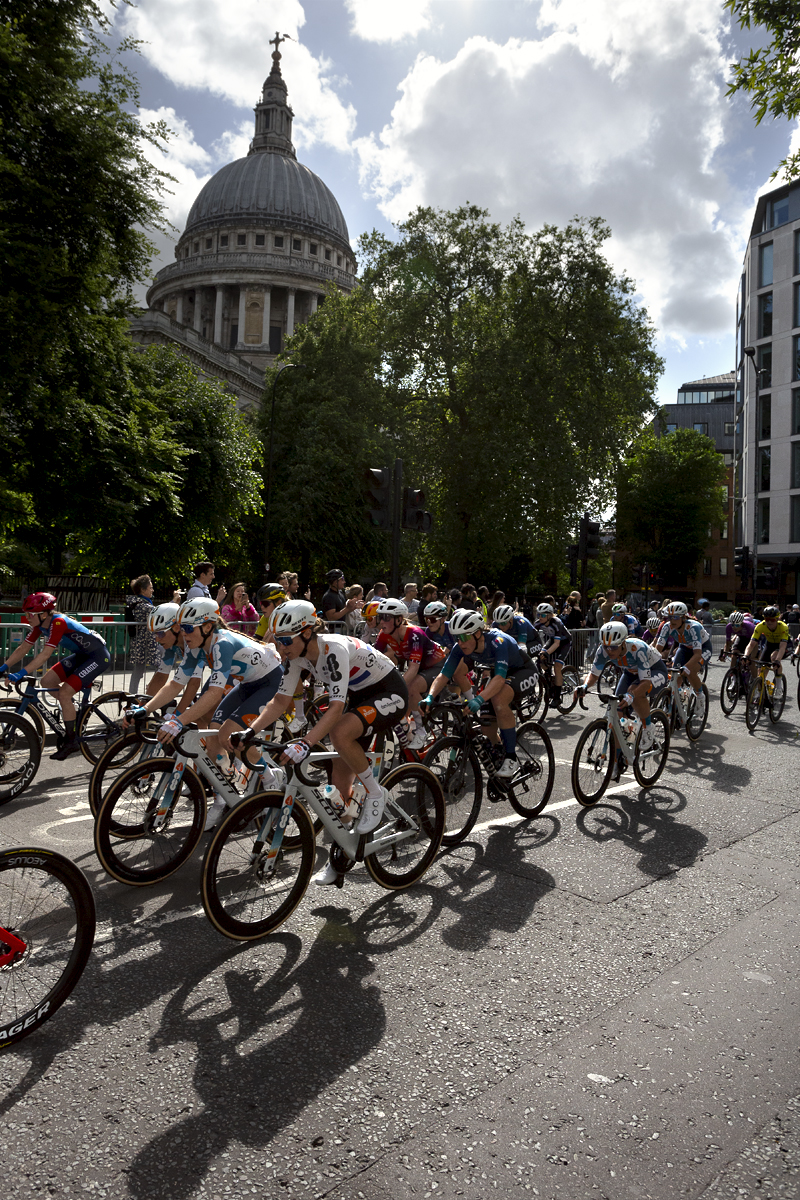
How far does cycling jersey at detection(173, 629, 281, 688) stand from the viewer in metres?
5.84

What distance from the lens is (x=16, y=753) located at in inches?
296

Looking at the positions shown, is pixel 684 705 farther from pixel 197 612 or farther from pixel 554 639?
pixel 197 612

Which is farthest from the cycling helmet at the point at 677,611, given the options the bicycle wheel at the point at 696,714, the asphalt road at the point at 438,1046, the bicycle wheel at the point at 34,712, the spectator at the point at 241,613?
the bicycle wheel at the point at 34,712

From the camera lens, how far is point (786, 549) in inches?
2073

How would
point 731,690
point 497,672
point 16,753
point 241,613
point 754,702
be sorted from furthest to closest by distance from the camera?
1. point 731,690
2. point 754,702
3. point 241,613
4. point 16,753
5. point 497,672

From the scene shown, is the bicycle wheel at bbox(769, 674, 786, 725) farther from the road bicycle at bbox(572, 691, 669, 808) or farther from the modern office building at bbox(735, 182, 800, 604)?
the modern office building at bbox(735, 182, 800, 604)

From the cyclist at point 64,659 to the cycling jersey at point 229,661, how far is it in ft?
8.32

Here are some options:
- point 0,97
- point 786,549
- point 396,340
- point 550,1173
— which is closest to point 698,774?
point 550,1173

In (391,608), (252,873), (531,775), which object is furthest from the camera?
(391,608)

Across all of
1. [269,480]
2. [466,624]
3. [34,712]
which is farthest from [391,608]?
[269,480]

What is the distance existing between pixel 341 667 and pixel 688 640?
307 inches

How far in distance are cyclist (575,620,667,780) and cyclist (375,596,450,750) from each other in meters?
1.34

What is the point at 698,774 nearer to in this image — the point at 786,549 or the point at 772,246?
the point at 786,549

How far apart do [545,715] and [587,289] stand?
75.6 feet
